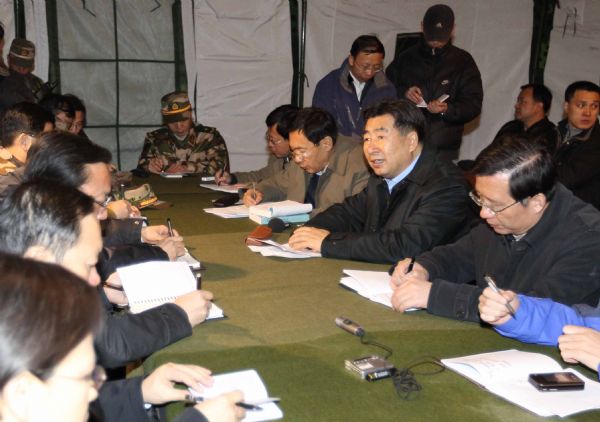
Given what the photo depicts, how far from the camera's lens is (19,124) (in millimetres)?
3508

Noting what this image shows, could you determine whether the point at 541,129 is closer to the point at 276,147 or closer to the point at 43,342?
the point at 276,147

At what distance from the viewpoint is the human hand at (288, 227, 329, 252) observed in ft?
9.98

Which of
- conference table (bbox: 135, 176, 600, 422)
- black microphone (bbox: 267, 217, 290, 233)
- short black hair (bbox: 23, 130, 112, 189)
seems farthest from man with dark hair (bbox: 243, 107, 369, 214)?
short black hair (bbox: 23, 130, 112, 189)

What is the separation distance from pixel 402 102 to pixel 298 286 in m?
1.18

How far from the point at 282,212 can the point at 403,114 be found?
94 centimetres

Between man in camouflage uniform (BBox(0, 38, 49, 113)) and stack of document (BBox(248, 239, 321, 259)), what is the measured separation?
10.2 ft

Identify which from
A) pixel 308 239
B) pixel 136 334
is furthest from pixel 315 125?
pixel 136 334

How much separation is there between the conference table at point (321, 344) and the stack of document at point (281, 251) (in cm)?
4

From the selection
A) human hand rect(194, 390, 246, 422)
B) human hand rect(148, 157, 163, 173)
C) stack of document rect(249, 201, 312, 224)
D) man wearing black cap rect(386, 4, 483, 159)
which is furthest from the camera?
human hand rect(148, 157, 163, 173)

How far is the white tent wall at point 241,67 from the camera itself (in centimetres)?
657

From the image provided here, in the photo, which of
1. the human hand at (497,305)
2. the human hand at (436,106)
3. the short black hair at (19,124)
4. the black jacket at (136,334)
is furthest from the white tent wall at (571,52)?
the black jacket at (136,334)

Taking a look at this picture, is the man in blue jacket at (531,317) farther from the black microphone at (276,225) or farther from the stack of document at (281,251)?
the black microphone at (276,225)

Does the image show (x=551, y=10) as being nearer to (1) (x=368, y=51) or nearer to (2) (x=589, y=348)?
(1) (x=368, y=51)

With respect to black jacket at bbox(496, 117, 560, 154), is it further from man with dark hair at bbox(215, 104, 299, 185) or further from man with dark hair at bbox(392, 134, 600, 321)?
man with dark hair at bbox(392, 134, 600, 321)
